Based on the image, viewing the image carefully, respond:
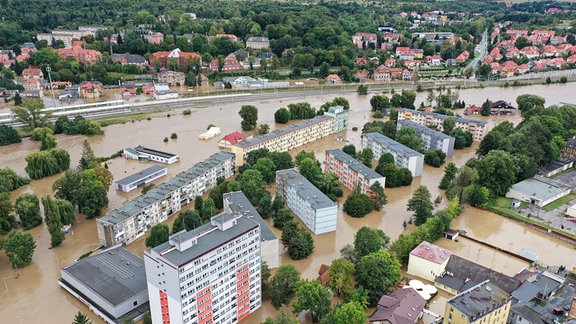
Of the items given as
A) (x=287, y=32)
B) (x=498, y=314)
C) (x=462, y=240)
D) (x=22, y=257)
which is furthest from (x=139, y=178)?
(x=287, y=32)

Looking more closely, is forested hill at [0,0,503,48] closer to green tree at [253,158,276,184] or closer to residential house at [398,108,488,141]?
residential house at [398,108,488,141]

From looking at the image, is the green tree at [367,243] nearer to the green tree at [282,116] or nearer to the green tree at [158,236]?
the green tree at [158,236]

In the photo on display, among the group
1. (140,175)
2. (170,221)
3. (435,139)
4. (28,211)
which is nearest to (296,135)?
(435,139)

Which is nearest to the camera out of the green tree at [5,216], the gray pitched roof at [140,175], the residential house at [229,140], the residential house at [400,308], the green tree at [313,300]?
the residential house at [400,308]

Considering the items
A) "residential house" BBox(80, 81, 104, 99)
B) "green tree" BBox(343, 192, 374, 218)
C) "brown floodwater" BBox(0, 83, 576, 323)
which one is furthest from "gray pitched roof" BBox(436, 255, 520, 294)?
"residential house" BBox(80, 81, 104, 99)

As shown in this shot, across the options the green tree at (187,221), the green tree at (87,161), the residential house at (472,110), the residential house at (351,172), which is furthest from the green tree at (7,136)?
the residential house at (472,110)

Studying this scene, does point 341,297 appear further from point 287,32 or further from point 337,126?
point 287,32
